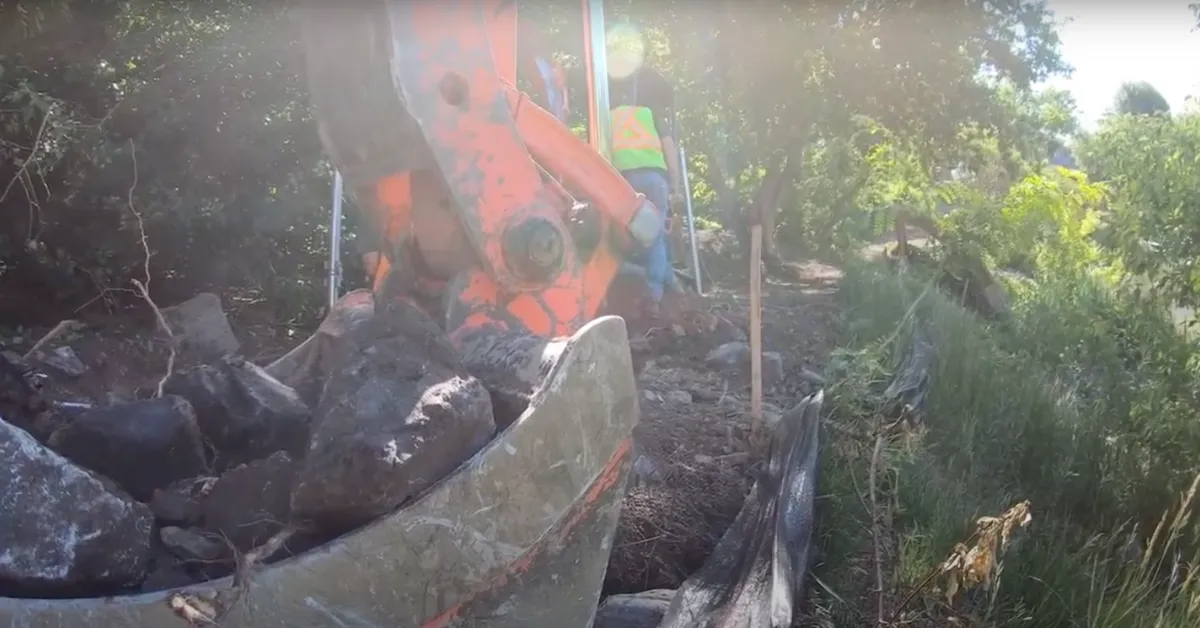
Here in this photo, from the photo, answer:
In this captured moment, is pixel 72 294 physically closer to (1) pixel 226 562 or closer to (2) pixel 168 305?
(2) pixel 168 305

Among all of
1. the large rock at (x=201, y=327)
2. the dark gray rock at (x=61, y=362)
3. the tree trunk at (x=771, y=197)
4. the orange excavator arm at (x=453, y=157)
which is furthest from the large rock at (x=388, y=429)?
the tree trunk at (x=771, y=197)

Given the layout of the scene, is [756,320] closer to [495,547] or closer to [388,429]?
[495,547]

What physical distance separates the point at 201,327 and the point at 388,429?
14.2 feet

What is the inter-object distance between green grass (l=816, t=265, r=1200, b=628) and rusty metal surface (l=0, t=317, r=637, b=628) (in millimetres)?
1080

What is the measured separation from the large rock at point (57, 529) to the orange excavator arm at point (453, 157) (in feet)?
3.55

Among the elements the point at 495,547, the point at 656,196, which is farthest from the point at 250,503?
the point at 656,196

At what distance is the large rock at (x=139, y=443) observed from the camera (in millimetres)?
2398

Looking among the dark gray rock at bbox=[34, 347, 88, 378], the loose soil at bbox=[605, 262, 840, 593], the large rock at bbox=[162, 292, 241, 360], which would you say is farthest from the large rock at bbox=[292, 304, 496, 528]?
the large rock at bbox=[162, 292, 241, 360]

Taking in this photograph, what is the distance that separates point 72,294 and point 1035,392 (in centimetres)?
540

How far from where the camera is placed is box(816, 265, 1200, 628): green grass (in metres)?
3.49

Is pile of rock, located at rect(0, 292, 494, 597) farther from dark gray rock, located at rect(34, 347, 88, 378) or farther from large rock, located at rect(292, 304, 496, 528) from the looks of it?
dark gray rock, located at rect(34, 347, 88, 378)

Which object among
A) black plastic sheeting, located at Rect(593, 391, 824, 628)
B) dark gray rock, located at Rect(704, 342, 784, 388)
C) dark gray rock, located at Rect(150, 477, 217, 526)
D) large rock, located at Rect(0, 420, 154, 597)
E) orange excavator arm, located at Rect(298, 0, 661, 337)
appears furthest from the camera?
dark gray rock, located at Rect(704, 342, 784, 388)

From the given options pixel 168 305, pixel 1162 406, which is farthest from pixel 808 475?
pixel 168 305

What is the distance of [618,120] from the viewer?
23.7ft
